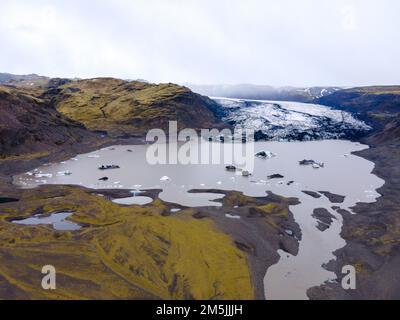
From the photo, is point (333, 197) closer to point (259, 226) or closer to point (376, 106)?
point (259, 226)

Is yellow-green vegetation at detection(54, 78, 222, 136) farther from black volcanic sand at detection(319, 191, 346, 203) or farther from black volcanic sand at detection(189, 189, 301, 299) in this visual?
black volcanic sand at detection(319, 191, 346, 203)

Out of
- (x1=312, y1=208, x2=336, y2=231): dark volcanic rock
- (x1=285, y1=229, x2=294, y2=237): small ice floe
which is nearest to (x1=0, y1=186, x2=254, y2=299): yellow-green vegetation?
(x1=285, y1=229, x2=294, y2=237): small ice floe

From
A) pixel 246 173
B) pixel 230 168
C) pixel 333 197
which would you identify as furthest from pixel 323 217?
pixel 230 168

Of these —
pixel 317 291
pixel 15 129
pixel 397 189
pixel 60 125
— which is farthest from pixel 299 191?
pixel 60 125

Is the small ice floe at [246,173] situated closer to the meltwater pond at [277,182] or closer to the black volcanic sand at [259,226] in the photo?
the meltwater pond at [277,182]

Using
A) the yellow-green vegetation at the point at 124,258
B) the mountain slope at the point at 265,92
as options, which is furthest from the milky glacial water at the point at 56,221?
the mountain slope at the point at 265,92
